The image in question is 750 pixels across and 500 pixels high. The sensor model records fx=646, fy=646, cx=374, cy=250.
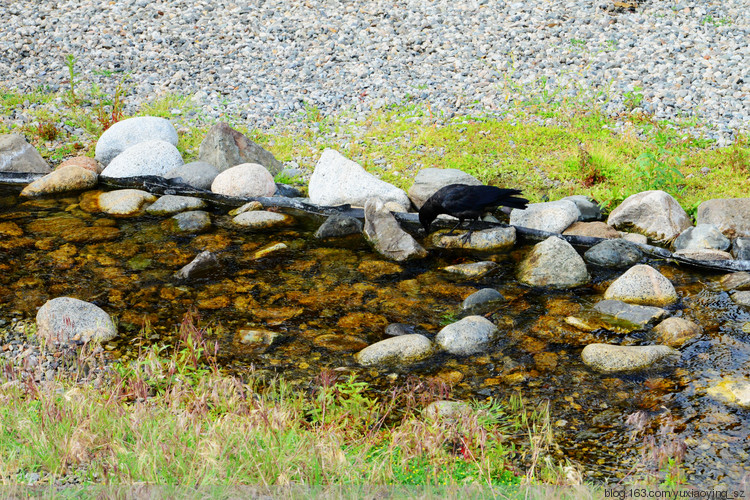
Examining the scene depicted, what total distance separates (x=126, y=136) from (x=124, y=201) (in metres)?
2.11

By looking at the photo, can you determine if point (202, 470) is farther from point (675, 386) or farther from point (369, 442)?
point (675, 386)

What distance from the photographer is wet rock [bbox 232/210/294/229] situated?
26.0 ft

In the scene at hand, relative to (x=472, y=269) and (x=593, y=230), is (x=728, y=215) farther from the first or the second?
(x=472, y=269)

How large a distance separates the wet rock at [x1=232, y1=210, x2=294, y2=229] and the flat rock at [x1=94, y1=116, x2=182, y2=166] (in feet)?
8.88

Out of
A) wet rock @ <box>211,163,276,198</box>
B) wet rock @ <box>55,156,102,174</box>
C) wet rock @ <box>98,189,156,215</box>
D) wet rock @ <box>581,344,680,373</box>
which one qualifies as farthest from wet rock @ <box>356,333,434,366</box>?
wet rock @ <box>55,156,102,174</box>

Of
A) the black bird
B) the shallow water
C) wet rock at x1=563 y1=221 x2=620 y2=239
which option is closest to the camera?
the shallow water

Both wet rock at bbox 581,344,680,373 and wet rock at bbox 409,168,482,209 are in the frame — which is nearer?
wet rock at bbox 581,344,680,373

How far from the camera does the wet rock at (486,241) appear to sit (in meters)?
7.31

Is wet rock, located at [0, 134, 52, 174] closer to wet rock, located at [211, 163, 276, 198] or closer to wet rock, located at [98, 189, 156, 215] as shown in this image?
wet rock, located at [98, 189, 156, 215]

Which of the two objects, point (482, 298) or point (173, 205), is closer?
point (482, 298)

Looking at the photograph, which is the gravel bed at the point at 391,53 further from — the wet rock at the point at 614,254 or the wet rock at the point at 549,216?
the wet rock at the point at 614,254

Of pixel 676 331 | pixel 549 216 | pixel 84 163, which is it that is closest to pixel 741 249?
pixel 549 216

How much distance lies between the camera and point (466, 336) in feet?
16.8

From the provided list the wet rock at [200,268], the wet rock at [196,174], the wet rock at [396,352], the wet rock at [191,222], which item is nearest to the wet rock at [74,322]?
the wet rock at [200,268]
